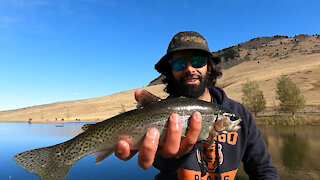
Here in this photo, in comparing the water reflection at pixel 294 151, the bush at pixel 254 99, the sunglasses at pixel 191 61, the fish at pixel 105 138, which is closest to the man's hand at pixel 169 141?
the fish at pixel 105 138

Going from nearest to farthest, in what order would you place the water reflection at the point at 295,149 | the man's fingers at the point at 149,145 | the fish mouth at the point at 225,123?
1. the man's fingers at the point at 149,145
2. the fish mouth at the point at 225,123
3. the water reflection at the point at 295,149

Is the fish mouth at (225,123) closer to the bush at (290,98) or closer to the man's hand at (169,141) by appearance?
the man's hand at (169,141)

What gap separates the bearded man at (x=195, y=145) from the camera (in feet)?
9.81

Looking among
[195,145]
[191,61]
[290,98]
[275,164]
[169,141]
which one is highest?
[290,98]

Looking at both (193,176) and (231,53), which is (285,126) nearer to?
(193,176)

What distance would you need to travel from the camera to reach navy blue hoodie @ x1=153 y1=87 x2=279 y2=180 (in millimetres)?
3732

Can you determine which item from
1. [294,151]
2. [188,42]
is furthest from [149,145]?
[294,151]

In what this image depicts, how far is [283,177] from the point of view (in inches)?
584

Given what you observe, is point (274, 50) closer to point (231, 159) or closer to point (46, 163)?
point (231, 159)

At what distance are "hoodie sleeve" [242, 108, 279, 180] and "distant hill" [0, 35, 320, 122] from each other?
42290 mm

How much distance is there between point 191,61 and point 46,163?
316 centimetres

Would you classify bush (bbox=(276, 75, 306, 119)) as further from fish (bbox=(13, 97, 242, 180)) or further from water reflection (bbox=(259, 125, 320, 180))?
fish (bbox=(13, 97, 242, 180))

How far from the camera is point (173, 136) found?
295cm

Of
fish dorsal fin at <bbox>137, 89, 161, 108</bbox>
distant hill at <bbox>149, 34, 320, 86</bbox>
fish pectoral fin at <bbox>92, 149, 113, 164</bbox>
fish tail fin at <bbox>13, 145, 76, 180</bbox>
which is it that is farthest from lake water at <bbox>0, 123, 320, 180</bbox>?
distant hill at <bbox>149, 34, 320, 86</bbox>
